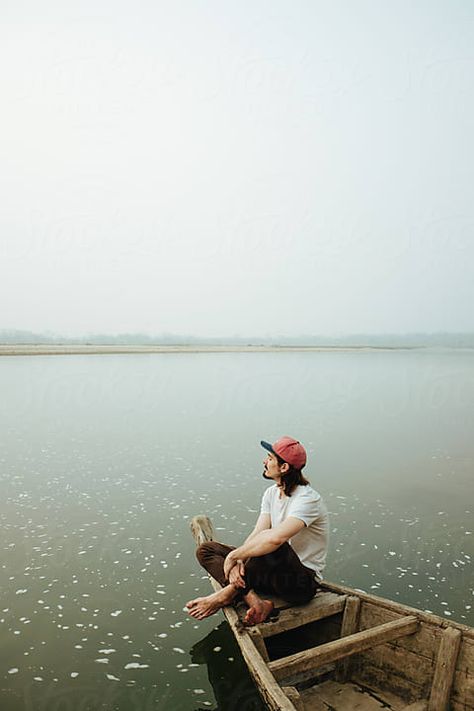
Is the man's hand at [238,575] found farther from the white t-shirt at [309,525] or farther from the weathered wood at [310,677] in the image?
the weathered wood at [310,677]

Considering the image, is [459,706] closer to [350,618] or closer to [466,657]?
[466,657]

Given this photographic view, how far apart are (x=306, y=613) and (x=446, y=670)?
117 cm

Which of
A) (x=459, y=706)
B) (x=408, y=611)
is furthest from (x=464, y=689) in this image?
(x=408, y=611)

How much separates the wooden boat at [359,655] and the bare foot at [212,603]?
11cm

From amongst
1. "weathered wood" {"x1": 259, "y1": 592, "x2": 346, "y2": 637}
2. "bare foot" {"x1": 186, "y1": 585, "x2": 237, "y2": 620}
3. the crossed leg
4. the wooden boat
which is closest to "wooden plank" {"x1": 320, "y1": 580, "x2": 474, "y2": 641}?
the wooden boat

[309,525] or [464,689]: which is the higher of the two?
[309,525]

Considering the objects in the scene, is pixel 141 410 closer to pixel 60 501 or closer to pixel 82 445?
pixel 82 445

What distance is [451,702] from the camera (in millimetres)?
4168

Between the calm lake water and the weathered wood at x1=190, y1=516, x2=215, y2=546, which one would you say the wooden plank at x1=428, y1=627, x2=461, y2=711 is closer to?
the calm lake water

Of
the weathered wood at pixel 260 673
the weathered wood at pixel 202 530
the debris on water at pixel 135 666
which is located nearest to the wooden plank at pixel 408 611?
the weathered wood at pixel 260 673

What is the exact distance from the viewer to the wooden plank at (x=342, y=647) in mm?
→ 4068

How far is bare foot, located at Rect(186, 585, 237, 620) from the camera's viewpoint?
16.1 feet

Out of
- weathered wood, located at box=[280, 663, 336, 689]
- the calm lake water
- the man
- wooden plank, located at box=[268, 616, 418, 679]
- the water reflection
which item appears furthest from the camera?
the calm lake water

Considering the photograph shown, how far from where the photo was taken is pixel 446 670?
4156 millimetres
